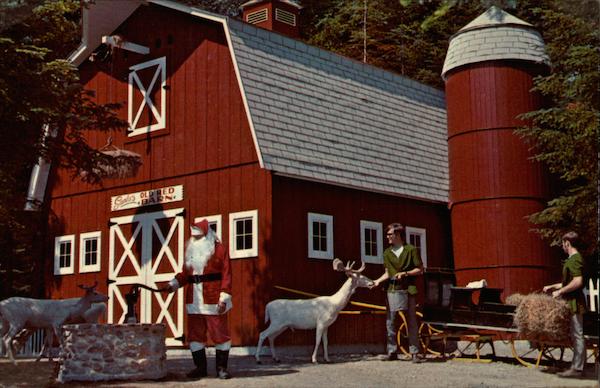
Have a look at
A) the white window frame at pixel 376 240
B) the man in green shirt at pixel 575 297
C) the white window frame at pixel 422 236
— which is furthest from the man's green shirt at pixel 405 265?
the white window frame at pixel 422 236

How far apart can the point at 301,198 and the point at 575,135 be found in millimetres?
4803

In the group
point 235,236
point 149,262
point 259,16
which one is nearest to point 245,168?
point 235,236

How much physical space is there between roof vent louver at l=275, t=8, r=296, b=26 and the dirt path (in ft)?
28.4

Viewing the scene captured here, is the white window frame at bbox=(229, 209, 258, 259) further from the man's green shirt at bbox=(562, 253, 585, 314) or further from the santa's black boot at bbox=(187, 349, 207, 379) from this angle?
the man's green shirt at bbox=(562, 253, 585, 314)

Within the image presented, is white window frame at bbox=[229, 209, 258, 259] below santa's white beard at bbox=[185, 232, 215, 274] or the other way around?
the other way around

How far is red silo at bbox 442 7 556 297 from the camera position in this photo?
1560 centimetres

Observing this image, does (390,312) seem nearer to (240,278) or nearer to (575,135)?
(240,278)

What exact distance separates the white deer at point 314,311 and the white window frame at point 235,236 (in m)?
1.93

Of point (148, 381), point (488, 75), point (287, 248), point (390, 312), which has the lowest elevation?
point (148, 381)

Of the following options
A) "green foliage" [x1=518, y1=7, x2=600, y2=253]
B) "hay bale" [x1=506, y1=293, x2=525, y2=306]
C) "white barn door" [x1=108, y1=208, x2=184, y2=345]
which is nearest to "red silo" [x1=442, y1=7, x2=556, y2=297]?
"green foliage" [x1=518, y1=7, x2=600, y2=253]

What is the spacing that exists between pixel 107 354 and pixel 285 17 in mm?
10459

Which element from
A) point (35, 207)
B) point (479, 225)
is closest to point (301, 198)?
point (479, 225)

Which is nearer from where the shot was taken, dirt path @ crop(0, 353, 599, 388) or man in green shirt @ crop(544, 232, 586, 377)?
dirt path @ crop(0, 353, 599, 388)

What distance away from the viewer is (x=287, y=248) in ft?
45.9
